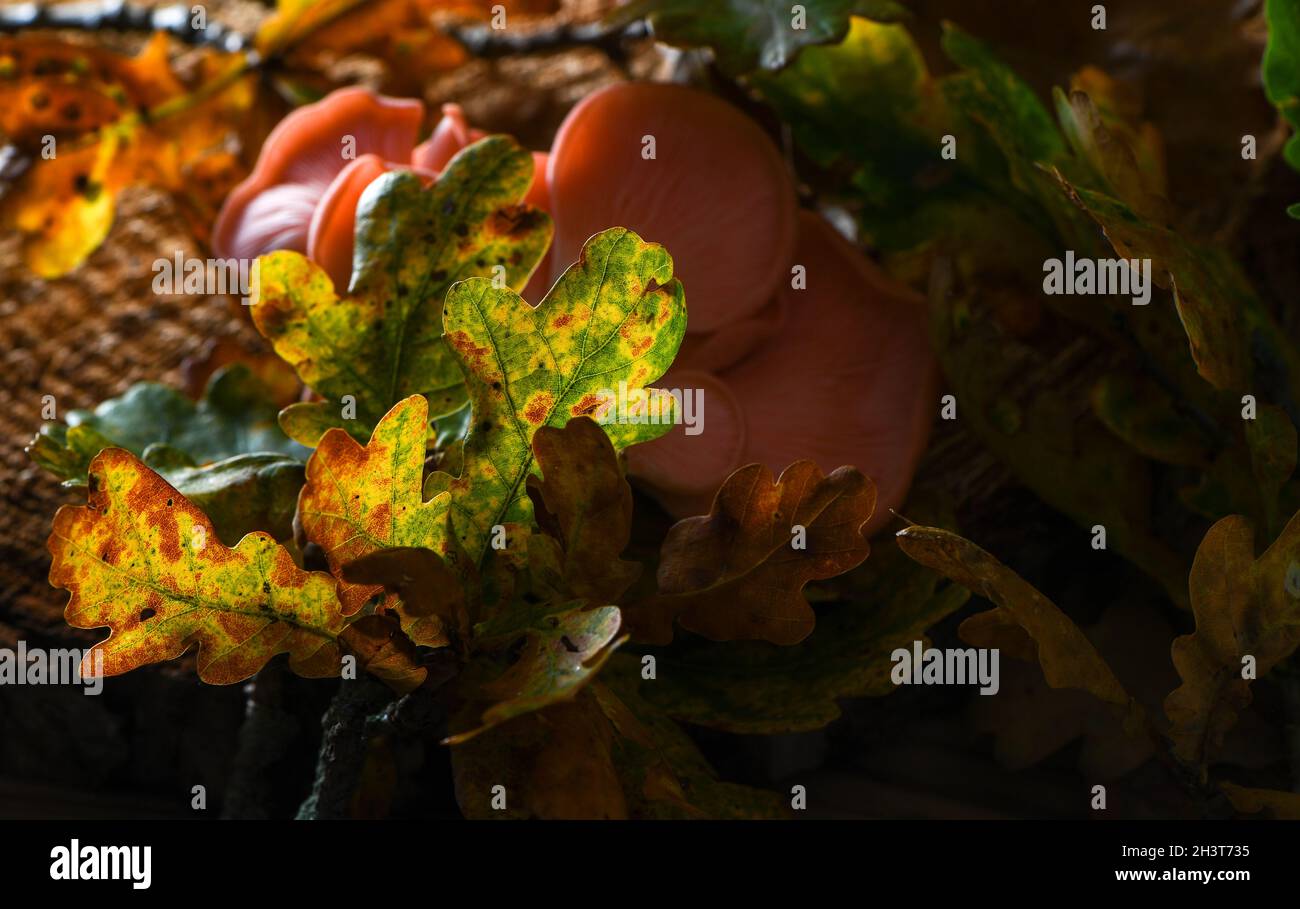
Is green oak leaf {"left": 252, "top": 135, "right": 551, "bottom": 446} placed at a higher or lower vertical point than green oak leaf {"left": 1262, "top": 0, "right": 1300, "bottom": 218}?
lower

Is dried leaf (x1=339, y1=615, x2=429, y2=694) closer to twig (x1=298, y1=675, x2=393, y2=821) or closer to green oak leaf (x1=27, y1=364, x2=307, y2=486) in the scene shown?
twig (x1=298, y1=675, x2=393, y2=821)

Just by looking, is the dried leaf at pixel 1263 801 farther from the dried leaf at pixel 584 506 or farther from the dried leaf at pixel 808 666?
the dried leaf at pixel 584 506

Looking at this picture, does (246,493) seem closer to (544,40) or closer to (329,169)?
(329,169)

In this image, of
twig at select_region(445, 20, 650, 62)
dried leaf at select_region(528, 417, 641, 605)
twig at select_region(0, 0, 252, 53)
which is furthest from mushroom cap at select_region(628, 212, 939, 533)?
twig at select_region(0, 0, 252, 53)

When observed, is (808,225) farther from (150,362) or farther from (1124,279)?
(150,362)

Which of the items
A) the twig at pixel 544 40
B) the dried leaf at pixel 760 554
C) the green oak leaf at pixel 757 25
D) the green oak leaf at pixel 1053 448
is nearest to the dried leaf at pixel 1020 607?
the dried leaf at pixel 760 554

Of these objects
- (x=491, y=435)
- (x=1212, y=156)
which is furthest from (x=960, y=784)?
(x=1212, y=156)
